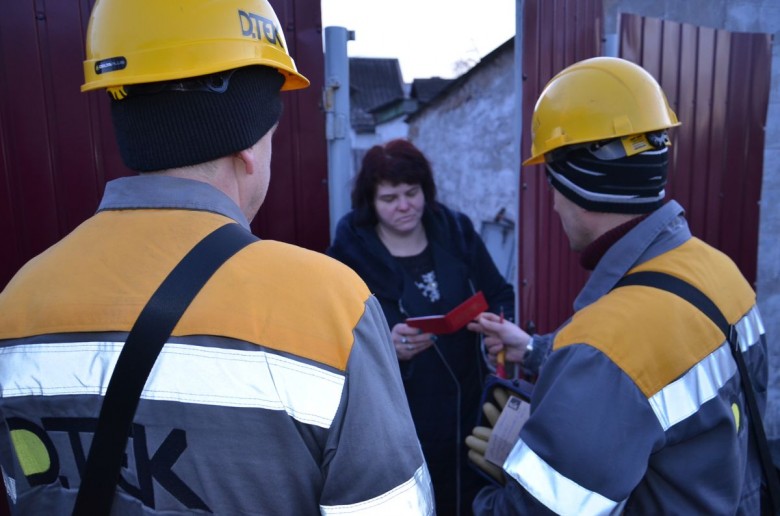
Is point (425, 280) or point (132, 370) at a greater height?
point (132, 370)

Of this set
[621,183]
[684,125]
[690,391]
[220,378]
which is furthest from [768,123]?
[220,378]

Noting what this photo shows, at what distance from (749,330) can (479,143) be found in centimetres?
758

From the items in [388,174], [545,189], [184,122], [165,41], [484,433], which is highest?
[165,41]

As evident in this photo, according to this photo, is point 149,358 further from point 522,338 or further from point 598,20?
point 598,20

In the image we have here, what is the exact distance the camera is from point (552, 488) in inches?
51.0

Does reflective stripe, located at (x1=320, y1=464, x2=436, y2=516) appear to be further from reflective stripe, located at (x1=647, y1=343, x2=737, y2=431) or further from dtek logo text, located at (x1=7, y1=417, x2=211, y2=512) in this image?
reflective stripe, located at (x1=647, y1=343, x2=737, y2=431)

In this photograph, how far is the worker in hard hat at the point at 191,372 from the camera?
0.90 m

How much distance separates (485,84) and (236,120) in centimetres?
795

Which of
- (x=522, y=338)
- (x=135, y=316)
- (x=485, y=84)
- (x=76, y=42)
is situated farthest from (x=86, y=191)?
(x=485, y=84)

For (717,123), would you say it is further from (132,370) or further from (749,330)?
(132,370)

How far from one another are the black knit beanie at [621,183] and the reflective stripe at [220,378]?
99 centimetres

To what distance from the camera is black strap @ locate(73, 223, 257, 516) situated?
2.91ft

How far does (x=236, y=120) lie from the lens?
1085mm

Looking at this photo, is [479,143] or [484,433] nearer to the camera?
[484,433]
